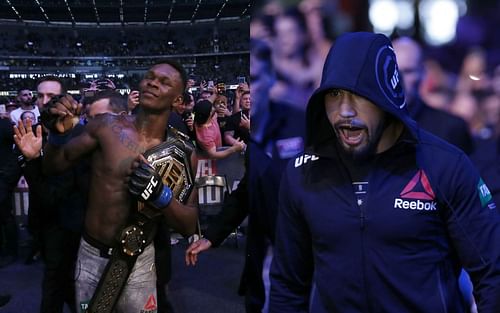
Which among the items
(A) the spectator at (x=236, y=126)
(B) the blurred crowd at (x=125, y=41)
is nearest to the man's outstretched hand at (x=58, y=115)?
(A) the spectator at (x=236, y=126)

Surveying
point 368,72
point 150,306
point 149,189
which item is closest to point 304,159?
point 368,72

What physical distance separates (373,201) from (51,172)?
2279 mm

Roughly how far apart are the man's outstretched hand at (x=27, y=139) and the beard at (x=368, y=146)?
2232mm

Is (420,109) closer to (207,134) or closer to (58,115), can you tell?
(58,115)

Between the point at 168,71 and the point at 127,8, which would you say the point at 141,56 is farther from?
the point at 168,71

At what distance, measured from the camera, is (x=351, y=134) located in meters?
1.37

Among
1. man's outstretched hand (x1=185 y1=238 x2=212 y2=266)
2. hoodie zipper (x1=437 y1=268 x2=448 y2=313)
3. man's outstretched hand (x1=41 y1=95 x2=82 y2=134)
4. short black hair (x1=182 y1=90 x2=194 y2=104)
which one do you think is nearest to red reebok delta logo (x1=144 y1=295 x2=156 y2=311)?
man's outstretched hand (x1=185 y1=238 x2=212 y2=266)

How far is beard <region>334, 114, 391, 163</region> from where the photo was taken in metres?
1.38

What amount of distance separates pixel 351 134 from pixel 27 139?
2.33 m

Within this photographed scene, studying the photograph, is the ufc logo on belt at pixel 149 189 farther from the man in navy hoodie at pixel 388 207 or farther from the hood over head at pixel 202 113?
the hood over head at pixel 202 113

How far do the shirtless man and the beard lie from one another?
1.50m

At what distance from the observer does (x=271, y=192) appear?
202 cm

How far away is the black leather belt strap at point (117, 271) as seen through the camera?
2.78 metres

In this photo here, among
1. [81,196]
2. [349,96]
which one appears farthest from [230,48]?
[349,96]
